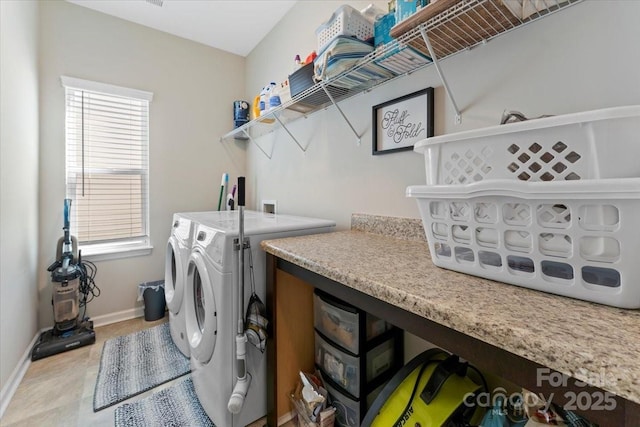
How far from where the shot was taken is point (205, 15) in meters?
2.29

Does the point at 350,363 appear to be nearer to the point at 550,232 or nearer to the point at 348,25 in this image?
the point at 550,232

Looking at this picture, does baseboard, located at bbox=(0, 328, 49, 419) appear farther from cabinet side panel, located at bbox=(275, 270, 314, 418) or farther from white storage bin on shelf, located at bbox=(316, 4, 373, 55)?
white storage bin on shelf, located at bbox=(316, 4, 373, 55)

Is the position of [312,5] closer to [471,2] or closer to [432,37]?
[432,37]

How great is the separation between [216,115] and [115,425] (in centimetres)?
263

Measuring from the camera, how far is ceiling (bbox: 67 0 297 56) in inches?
84.8

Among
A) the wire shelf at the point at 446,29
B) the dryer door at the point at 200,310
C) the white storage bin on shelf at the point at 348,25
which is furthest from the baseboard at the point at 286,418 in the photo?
the white storage bin on shelf at the point at 348,25

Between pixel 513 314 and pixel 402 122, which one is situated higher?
pixel 402 122

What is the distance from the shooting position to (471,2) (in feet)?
2.61

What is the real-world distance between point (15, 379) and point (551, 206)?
276 cm

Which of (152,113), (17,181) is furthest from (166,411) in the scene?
(152,113)

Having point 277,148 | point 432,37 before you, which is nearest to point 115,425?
point 277,148

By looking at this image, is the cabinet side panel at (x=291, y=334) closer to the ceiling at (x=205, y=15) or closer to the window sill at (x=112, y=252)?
the window sill at (x=112, y=252)

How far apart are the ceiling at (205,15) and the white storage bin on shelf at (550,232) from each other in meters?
2.33

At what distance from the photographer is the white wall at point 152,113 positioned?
6.92ft
